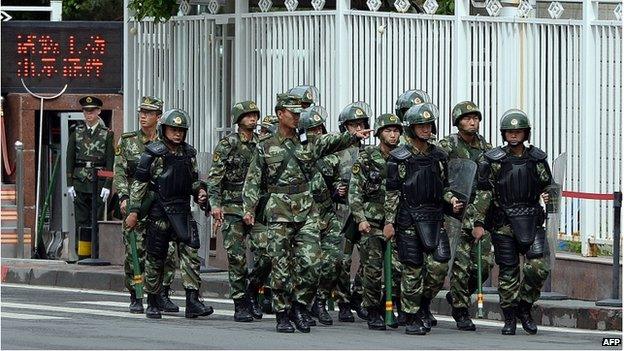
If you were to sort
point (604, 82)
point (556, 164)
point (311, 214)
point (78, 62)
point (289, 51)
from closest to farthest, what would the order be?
point (311, 214) → point (556, 164) → point (604, 82) → point (289, 51) → point (78, 62)

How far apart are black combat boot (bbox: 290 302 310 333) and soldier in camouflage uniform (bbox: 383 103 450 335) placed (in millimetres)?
856

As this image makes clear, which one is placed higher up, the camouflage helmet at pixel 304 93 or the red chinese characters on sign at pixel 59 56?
the red chinese characters on sign at pixel 59 56

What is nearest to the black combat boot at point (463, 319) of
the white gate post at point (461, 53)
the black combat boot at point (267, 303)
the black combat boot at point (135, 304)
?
the black combat boot at point (267, 303)

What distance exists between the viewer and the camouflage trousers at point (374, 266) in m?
18.1

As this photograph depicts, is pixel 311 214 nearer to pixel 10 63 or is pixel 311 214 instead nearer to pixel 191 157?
pixel 191 157

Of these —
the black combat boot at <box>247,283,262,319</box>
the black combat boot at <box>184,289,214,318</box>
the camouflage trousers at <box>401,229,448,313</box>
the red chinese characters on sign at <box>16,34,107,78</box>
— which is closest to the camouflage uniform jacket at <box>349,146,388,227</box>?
the camouflage trousers at <box>401,229,448,313</box>

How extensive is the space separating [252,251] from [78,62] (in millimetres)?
8763

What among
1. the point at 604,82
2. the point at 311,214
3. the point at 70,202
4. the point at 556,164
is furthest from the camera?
the point at 70,202

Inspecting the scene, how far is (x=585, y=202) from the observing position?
67.6 ft

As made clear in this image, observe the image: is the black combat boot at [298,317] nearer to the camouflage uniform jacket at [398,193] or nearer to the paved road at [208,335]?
the paved road at [208,335]

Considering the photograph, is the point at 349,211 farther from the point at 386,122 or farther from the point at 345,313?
the point at 345,313

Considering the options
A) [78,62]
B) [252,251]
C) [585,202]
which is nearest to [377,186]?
[252,251]

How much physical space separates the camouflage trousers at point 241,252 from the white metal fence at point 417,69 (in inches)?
132

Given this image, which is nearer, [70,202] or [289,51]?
[289,51]
